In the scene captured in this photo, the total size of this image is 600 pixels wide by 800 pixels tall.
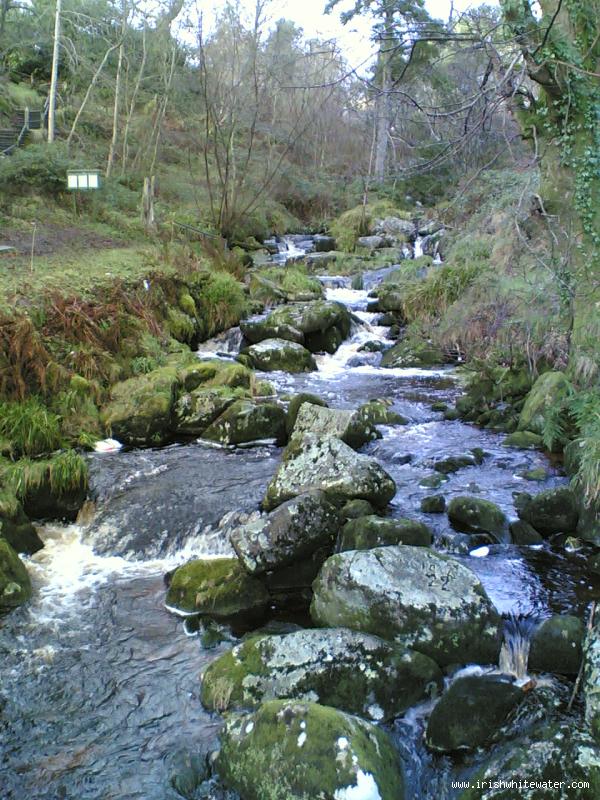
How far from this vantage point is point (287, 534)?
5.92 meters

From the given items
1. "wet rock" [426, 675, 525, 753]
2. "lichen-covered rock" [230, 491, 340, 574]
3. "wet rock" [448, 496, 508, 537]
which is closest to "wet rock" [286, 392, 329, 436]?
"lichen-covered rock" [230, 491, 340, 574]

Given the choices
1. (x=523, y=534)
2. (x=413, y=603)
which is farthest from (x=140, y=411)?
(x=413, y=603)

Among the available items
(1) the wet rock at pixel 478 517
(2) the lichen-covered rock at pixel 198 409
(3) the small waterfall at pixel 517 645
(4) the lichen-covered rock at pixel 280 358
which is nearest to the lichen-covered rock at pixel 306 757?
(3) the small waterfall at pixel 517 645

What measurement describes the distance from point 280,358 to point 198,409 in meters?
3.30

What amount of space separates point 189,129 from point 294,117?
5.30m

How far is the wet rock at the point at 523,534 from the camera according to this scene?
20.7 feet

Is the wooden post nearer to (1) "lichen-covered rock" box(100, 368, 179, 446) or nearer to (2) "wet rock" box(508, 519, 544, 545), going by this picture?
(1) "lichen-covered rock" box(100, 368, 179, 446)

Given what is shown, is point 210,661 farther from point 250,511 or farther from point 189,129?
point 189,129

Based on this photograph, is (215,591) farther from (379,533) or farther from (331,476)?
(331,476)

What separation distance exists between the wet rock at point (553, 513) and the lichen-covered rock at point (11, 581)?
14.7 ft

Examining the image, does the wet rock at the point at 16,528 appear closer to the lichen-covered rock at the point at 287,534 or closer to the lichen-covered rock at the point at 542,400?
the lichen-covered rock at the point at 287,534

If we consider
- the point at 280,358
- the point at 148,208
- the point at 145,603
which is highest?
the point at 148,208

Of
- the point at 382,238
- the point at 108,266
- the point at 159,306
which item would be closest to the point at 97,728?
the point at 159,306

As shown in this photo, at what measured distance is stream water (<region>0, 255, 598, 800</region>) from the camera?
415cm
